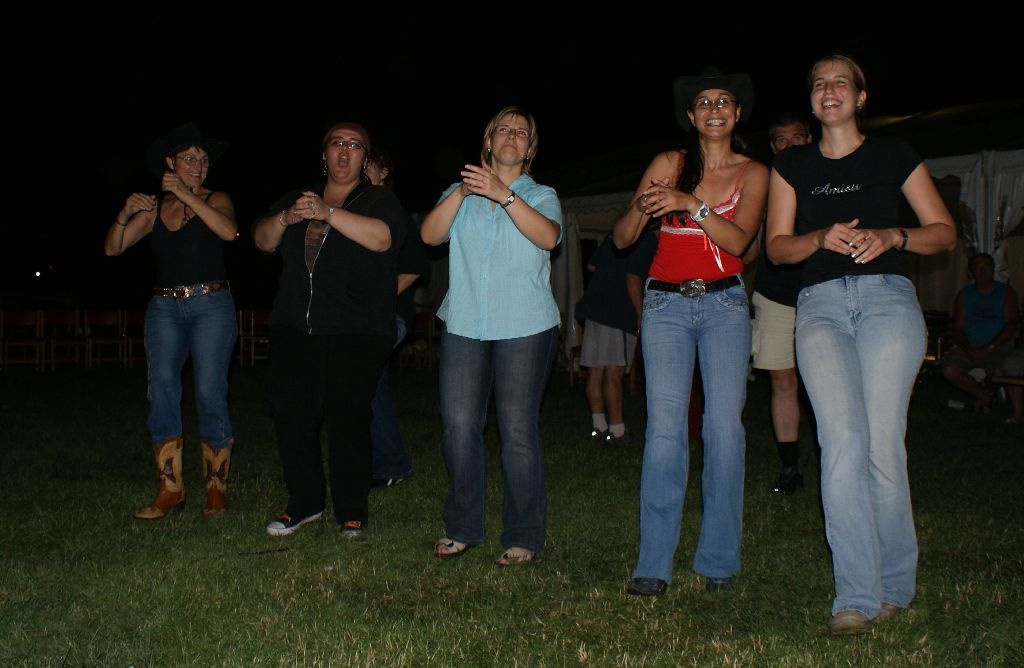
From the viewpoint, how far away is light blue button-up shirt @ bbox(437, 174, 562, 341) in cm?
430

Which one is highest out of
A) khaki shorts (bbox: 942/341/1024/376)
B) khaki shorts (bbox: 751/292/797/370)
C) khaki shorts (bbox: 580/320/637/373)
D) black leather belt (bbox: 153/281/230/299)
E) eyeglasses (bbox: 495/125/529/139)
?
eyeglasses (bbox: 495/125/529/139)

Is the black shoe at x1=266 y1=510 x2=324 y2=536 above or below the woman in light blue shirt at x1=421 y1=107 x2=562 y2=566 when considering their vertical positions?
below

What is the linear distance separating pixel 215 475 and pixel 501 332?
2080 millimetres

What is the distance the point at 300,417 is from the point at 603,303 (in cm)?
365

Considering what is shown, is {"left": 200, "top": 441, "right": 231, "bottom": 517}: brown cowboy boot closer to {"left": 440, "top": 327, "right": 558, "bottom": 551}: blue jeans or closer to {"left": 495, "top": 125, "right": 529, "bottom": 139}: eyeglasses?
{"left": 440, "top": 327, "right": 558, "bottom": 551}: blue jeans

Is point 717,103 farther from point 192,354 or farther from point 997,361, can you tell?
point 997,361

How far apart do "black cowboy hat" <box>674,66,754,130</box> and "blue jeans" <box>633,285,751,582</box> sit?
0.75m

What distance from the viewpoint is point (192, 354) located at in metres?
5.29

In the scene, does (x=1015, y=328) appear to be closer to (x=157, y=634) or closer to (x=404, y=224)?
(x=404, y=224)

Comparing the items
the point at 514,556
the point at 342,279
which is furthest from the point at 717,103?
the point at 514,556

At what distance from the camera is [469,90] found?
39.6m

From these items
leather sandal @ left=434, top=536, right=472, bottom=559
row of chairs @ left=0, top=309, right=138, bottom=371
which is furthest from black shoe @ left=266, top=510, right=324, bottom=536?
row of chairs @ left=0, top=309, right=138, bottom=371

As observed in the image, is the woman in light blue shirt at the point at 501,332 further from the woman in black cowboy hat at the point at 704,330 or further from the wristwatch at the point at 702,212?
the wristwatch at the point at 702,212

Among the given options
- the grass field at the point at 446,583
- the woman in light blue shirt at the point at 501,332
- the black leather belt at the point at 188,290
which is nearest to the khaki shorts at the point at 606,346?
the grass field at the point at 446,583
